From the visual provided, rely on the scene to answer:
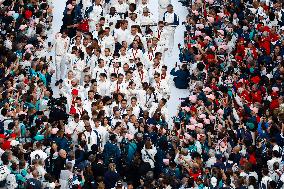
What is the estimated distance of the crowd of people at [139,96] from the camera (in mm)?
24438

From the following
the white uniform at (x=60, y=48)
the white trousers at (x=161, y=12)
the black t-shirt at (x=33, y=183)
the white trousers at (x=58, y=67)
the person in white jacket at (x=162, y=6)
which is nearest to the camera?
the black t-shirt at (x=33, y=183)

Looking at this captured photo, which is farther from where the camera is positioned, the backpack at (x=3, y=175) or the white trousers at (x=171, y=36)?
the white trousers at (x=171, y=36)

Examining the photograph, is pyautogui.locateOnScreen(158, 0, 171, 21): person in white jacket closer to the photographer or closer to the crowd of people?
the crowd of people

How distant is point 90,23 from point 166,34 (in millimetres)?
2852

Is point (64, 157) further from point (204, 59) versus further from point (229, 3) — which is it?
point (229, 3)

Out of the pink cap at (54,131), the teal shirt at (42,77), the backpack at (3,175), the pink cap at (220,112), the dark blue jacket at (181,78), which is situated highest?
the teal shirt at (42,77)

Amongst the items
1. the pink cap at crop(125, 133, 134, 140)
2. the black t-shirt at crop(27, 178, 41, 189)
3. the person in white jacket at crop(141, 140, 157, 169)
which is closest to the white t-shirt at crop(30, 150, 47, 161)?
the black t-shirt at crop(27, 178, 41, 189)

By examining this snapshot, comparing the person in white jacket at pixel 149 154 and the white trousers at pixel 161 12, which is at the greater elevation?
the white trousers at pixel 161 12

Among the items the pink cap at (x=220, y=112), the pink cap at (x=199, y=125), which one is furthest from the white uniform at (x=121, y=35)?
the pink cap at (x=199, y=125)

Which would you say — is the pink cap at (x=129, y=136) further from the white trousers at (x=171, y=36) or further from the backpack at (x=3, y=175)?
the white trousers at (x=171, y=36)

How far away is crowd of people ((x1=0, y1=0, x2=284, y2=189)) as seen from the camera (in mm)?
24438

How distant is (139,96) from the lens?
28391mm

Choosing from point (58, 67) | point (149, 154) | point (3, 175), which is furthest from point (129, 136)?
point (58, 67)

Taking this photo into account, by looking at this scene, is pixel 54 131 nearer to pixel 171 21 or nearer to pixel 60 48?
pixel 60 48
